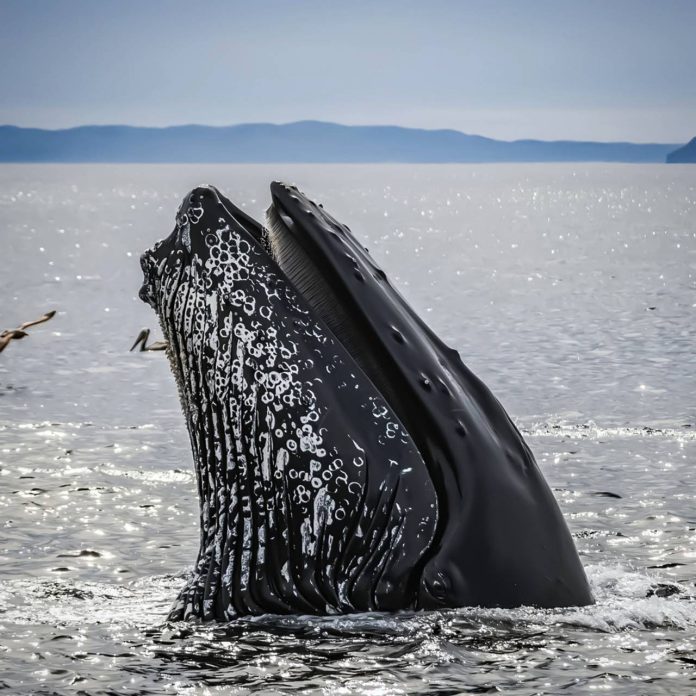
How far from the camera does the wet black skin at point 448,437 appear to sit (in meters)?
5.64

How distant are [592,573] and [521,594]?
77.8 inches

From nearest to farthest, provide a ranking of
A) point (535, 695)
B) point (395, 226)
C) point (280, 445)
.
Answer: point (535, 695) → point (280, 445) → point (395, 226)

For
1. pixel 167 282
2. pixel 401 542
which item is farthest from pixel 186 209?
pixel 401 542

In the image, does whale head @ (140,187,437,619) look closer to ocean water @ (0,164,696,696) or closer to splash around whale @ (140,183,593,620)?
splash around whale @ (140,183,593,620)

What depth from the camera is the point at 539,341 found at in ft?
83.3

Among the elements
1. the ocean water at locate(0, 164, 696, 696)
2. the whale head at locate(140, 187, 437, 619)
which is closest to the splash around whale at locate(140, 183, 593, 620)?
the whale head at locate(140, 187, 437, 619)

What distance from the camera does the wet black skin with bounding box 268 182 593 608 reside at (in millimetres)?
5641

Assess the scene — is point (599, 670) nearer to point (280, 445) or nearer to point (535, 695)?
point (535, 695)

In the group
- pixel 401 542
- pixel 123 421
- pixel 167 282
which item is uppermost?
pixel 167 282

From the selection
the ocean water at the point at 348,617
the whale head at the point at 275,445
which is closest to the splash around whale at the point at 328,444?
the whale head at the point at 275,445

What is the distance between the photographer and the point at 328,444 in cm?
577

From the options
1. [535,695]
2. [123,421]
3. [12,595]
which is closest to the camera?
[535,695]

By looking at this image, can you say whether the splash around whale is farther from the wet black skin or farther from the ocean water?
the ocean water

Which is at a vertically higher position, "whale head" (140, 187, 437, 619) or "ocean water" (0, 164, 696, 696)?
"whale head" (140, 187, 437, 619)
